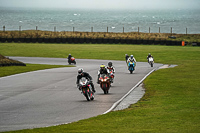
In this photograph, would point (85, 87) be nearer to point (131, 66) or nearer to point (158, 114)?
point (158, 114)

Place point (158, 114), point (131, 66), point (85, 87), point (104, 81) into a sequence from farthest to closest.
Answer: point (131, 66)
point (104, 81)
point (85, 87)
point (158, 114)

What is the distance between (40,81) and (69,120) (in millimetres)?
13589

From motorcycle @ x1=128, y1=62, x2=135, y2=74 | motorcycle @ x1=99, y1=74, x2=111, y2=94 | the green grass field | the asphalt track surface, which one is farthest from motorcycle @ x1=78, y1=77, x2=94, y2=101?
motorcycle @ x1=128, y1=62, x2=135, y2=74

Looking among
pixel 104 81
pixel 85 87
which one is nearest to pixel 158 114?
pixel 85 87

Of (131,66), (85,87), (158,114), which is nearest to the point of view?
(158,114)

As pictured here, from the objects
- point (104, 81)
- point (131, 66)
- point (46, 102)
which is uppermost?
point (104, 81)

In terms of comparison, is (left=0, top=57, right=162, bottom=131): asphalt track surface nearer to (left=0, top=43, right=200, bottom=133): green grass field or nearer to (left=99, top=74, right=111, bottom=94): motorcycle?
(left=99, top=74, right=111, bottom=94): motorcycle

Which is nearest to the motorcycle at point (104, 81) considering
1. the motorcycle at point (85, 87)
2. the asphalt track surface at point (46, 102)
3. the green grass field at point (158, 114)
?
the asphalt track surface at point (46, 102)

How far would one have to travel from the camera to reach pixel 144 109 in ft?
52.4

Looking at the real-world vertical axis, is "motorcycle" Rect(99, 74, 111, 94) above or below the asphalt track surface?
above

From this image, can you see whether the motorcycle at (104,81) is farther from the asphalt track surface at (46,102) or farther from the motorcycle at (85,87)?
the motorcycle at (85,87)

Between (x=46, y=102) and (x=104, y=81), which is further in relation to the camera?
(x=104, y=81)

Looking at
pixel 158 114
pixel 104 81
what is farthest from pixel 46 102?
pixel 158 114

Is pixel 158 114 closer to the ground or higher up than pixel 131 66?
closer to the ground
